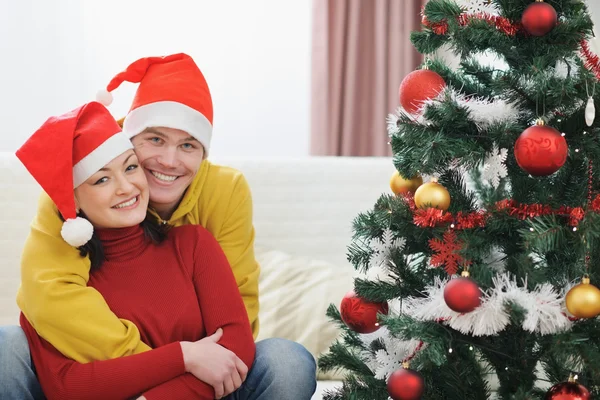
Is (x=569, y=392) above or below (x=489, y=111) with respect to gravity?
below

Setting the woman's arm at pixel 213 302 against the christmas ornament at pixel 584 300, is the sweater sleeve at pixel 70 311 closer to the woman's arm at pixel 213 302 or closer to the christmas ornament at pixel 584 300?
the woman's arm at pixel 213 302

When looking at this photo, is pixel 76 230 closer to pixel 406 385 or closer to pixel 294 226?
pixel 406 385

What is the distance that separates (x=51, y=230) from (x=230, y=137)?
161 cm

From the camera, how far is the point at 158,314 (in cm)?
155

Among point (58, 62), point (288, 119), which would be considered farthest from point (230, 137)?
point (58, 62)

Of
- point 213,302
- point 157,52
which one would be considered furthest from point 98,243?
point 157,52

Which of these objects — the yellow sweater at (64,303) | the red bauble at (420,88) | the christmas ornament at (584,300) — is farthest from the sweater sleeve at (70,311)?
the christmas ornament at (584,300)

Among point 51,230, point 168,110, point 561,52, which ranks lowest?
point 51,230

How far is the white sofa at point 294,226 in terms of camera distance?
2037mm

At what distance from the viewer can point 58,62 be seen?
3023 mm

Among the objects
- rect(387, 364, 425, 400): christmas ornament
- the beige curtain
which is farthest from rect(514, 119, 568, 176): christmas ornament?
the beige curtain

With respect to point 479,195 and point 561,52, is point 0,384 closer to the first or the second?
point 479,195

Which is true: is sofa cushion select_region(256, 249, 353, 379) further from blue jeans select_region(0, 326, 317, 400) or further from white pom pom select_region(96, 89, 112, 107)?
white pom pom select_region(96, 89, 112, 107)

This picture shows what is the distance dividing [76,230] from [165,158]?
0.28m
